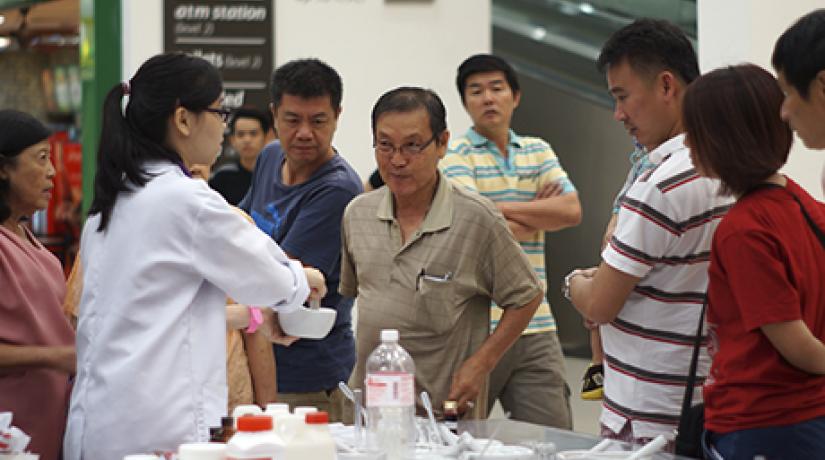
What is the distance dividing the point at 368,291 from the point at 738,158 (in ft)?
4.43

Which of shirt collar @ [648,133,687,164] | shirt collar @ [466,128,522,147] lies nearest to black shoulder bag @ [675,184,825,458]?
shirt collar @ [648,133,687,164]

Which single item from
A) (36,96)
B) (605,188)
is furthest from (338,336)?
(36,96)

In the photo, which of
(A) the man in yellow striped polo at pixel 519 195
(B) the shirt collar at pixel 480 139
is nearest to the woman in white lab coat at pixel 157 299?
(A) the man in yellow striped polo at pixel 519 195

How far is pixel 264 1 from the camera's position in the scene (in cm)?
641

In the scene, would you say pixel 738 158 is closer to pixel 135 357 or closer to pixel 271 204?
pixel 135 357

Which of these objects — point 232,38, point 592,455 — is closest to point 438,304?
point 592,455

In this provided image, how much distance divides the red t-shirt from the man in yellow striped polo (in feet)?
5.75

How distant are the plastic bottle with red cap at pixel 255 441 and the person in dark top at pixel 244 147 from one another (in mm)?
4069

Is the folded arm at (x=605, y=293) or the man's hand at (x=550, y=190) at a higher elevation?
the man's hand at (x=550, y=190)

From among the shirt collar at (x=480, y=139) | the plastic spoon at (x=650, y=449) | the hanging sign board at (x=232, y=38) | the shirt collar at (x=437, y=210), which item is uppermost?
the hanging sign board at (x=232, y=38)

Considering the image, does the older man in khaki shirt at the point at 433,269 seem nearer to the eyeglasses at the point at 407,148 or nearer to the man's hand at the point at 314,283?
the eyeglasses at the point at 407,148

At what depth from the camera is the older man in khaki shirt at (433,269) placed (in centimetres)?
335

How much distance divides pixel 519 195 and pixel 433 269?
1.39 metres

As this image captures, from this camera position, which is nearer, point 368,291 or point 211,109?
point 211,109
